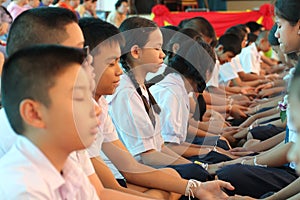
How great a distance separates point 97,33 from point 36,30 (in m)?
0.33

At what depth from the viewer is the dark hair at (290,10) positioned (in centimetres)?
199

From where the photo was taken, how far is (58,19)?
139 centimetres

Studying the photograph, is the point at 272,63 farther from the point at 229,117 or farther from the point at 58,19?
the point at 58,19

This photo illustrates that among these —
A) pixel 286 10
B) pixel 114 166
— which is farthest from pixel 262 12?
pixel 114 166

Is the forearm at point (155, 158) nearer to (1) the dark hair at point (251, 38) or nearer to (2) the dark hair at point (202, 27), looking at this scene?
(2) the dark hair at point (202, 27)

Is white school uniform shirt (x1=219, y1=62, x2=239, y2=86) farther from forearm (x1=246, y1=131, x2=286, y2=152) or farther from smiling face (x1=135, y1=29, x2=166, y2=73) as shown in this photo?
smiling face (x1=135, y1=29, x2=166, y2=73)

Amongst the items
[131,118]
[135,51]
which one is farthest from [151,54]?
[131,118]

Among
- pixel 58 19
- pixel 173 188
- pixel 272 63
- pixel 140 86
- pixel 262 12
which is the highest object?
pixel 58 19

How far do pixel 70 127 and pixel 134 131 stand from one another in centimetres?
86

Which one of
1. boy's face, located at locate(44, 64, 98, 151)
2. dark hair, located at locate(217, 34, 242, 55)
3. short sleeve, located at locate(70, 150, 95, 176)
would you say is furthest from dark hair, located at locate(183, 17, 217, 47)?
boy's face, located at locate(44, 64, 98, 151)

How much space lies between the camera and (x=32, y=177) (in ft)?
3.14

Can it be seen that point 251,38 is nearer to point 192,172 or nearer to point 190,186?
point 192,172

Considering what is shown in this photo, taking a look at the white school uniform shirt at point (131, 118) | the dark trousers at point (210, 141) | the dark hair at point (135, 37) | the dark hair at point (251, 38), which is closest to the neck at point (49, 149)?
the white school uniform shirt at point (131, 118)

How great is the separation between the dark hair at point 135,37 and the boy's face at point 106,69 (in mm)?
291
